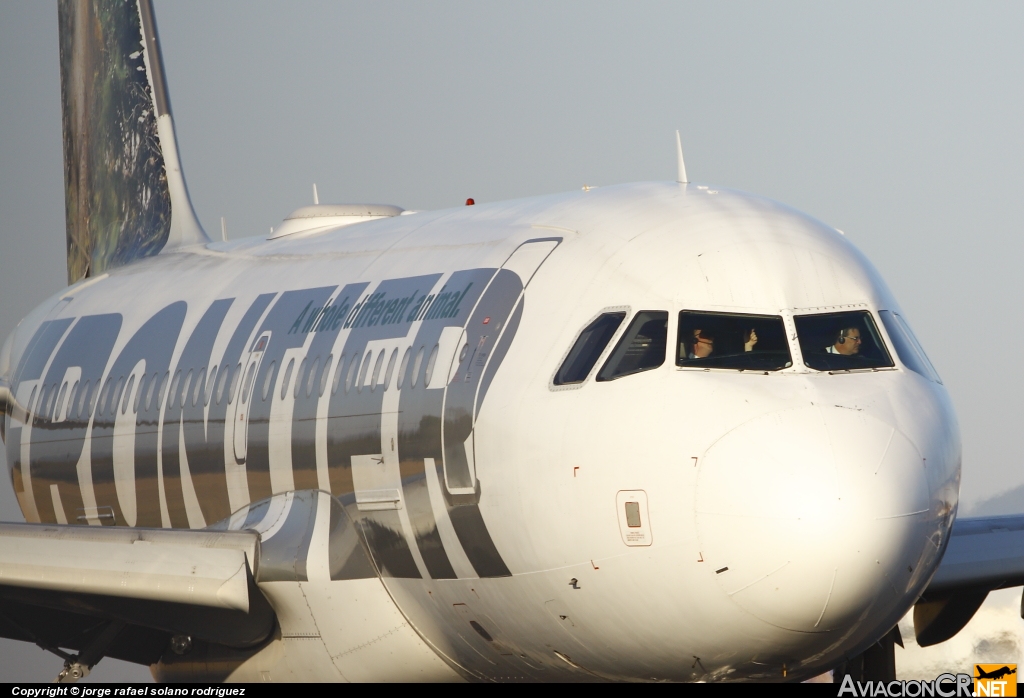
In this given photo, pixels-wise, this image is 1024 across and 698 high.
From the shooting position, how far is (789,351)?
1123cm

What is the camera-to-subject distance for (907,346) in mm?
11977

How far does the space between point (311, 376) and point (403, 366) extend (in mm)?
1752

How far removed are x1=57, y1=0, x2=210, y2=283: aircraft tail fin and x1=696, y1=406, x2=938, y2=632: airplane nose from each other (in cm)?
1602

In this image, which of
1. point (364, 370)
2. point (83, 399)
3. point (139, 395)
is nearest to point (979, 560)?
point (364, 370)

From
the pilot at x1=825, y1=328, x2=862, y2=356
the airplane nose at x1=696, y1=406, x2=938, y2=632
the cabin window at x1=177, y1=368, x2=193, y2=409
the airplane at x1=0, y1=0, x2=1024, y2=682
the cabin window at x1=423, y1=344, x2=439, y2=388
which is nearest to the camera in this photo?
the airplane nose at x1=696, y1=406, x2=938, y2=632

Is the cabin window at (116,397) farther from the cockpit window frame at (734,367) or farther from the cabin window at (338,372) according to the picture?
the cockpit window frame at (734,367)

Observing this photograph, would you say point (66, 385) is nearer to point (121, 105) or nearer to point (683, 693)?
point (121, 105)

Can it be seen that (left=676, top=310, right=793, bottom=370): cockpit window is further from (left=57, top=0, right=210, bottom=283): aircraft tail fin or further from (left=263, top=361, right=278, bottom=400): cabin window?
(left=57, top=0, right=210, bottom=283): aircraft tail fin

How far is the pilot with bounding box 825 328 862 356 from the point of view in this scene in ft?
37.8

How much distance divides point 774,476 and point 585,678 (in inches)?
125

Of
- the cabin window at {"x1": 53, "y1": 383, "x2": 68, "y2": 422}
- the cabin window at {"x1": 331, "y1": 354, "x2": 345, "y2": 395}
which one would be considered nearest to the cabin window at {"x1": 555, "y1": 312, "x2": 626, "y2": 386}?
the cabin window at {"x1": 331, "y1": 354, "x2": 345, "y2": 395}

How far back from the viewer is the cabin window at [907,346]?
1181cm

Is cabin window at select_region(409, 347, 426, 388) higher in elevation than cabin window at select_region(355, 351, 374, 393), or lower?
higher

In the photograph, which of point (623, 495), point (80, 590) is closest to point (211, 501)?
point (80, 590)
